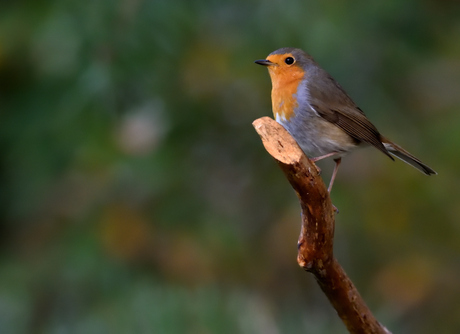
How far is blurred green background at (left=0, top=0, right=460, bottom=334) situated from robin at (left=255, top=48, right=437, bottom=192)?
968mm

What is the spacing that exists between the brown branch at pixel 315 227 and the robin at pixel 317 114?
2.15 feet

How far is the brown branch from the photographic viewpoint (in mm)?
2920

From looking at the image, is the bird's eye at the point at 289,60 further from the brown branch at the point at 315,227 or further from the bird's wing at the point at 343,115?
the brown branch at the point at 315,227

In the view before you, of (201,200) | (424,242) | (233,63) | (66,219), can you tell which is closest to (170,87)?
(233,63)

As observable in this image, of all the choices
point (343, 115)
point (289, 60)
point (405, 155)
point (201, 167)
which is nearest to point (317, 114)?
point (343, 115)

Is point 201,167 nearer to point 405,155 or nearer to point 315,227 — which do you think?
point 405,155

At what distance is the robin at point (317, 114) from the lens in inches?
151

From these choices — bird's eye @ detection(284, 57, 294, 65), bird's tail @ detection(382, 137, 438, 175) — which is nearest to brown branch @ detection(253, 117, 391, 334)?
bird's tail @ detection(382, 137, 438, 175)

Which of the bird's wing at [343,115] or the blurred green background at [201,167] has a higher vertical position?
the bird's wing at [343,115]

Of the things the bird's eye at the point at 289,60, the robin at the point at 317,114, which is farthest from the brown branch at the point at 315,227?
the bird's eye at the point at 289,60

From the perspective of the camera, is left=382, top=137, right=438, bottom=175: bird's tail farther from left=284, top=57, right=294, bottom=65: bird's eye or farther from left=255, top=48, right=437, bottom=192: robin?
left=284, top=57, right=294, bottom=65: bird's eye

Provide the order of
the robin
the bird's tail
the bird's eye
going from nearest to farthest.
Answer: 1. the robin
2. the bird's tail
3. the bird's eye

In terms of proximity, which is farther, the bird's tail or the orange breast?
the bird's tail

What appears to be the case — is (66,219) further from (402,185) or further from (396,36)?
(396,36)
